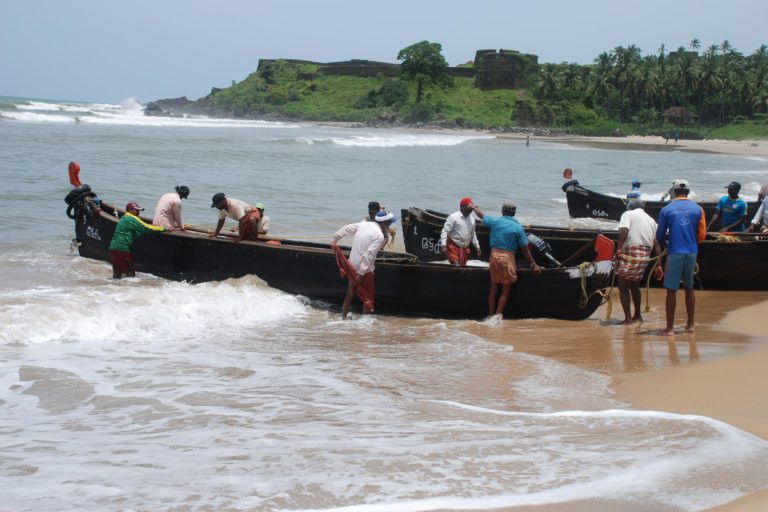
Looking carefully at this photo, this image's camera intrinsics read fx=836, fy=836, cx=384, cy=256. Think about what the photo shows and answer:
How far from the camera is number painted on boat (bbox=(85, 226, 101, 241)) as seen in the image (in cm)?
1303

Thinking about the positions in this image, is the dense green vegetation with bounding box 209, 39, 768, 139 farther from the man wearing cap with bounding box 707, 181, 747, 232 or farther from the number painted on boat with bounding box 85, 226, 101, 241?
the number painted on boat with bounding box 85, 226, 101, 241

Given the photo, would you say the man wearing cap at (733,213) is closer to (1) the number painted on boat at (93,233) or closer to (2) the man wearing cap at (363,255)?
(2) the man wearing cap at (363,255)

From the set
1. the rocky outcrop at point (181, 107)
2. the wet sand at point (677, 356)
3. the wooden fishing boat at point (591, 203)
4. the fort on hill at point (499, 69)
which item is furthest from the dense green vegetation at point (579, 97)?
the wet sand at point (677, 356)

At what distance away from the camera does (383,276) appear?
33.5 ft

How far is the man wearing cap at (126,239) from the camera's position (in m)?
11.6

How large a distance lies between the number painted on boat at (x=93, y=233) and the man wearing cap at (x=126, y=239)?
136cm

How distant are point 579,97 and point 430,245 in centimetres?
8717

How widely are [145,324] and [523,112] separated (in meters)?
88.3

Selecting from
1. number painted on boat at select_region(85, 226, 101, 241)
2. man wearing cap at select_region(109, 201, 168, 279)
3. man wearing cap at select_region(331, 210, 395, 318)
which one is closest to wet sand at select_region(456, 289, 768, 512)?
man wearing cap at select_region(331, 210, 395, 318)

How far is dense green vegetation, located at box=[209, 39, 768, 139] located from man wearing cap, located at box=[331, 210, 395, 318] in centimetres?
7374

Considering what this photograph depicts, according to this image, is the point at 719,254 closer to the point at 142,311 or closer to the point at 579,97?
the point at 142,311

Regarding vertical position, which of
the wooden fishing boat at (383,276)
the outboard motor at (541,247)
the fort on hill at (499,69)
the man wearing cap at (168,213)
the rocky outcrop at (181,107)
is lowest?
the wooden fishing boat at (383,276)

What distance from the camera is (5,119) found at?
6438cm

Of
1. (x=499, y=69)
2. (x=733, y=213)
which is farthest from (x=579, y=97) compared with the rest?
(x=733, y=213)
